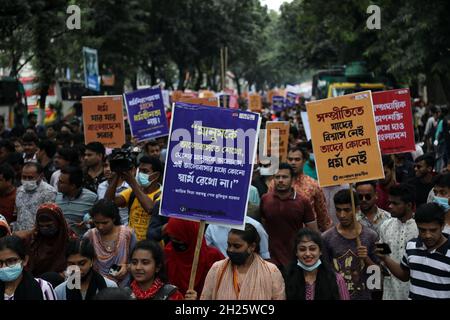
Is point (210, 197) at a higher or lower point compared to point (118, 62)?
lower

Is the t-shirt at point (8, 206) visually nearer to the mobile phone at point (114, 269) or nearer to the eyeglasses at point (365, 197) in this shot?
the mobile phone at point (114, 269)

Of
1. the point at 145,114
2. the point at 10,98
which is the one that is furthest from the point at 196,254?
the point at 10,98

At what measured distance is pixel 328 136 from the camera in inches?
281

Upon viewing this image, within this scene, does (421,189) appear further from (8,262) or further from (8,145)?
(8,145)

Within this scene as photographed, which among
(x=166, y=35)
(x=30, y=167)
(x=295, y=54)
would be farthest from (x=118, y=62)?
(x=30, y=167)

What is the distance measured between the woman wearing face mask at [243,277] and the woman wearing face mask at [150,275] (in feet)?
0.80

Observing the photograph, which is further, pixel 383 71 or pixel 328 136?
pixel 383 71

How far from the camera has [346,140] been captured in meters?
7.07

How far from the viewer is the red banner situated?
1013cm

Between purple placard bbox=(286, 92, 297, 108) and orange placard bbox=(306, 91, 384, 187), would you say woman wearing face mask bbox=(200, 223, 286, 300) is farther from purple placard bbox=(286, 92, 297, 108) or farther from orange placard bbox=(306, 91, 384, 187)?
purple placard bbox=(286, 92, 297, 108)

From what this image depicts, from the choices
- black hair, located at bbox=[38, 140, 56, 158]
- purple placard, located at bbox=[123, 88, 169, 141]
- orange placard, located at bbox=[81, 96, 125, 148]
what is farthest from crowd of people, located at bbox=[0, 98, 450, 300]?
purple placard, located at bbox=[123, 88, 169, 141]

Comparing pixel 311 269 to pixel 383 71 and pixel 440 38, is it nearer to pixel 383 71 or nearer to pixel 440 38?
pixel 440 38
